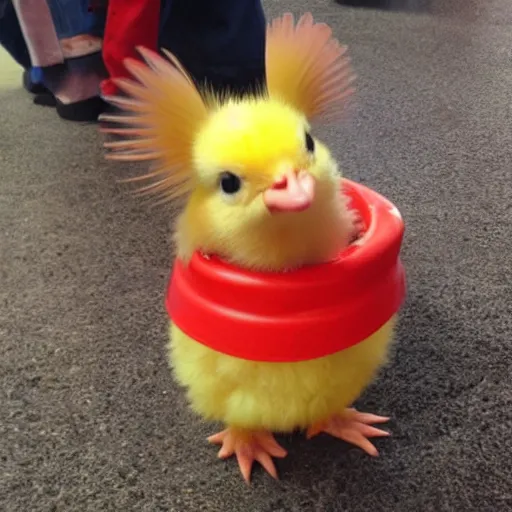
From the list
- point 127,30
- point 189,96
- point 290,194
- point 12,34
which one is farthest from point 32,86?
point 290,194

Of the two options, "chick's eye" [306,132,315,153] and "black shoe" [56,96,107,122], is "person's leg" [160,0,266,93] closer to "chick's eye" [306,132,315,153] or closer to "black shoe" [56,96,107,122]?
"black shoe" [56,96,107,122]

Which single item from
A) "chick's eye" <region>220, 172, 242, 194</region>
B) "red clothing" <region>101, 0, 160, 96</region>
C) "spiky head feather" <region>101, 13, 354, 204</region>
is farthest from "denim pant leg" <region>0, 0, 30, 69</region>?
"chick's eye" <region>220, 172, 242, 194</region>

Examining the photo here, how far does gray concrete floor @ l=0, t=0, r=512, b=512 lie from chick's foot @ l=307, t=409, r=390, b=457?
0.01 m

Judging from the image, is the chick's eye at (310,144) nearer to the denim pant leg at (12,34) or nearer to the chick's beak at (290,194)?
the chick's beak at (290,194)

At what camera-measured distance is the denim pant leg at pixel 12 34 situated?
131cm

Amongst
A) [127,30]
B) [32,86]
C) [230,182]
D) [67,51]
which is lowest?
[32,86]

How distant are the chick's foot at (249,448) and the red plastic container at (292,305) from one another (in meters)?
0.14

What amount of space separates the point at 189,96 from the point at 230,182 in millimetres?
83

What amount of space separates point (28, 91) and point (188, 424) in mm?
1014

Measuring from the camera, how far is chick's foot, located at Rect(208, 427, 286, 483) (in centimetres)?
66

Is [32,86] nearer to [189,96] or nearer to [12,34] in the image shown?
[12,34]

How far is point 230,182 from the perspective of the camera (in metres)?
0.54

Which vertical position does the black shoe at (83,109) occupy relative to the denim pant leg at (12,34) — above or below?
below

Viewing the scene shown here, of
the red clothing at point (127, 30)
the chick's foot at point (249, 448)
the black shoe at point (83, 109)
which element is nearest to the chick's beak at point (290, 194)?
the chick's foot at point (249, 448)
